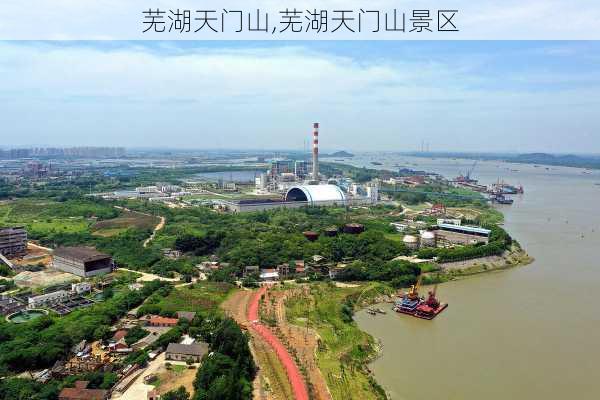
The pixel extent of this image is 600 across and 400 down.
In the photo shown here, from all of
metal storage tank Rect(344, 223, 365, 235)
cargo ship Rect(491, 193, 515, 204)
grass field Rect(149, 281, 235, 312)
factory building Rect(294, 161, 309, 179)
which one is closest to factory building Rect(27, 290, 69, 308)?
grass field Rect(149, 281, 235, 312)

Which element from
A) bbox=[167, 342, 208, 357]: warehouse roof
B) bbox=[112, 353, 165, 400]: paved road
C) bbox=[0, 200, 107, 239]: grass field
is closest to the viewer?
bbox=[112, 353, 165, 400]: paved road

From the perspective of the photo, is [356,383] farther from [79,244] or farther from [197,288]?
[79,244]

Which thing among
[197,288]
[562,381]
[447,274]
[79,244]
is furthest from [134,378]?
[79,244]

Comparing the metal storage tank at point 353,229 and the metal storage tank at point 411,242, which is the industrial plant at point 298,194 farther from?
the metal storage tank at point 411,242

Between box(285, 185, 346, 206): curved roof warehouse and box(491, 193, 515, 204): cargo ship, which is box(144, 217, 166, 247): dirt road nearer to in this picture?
box(285, 185, 346, 206): curved roof warehouse

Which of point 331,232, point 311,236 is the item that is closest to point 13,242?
point 311,236

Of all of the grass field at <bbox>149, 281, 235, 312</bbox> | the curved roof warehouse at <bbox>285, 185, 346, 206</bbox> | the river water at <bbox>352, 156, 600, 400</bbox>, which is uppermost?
the curved roof warehouse at <bbox>285, 185, 346, 206</bbox>
